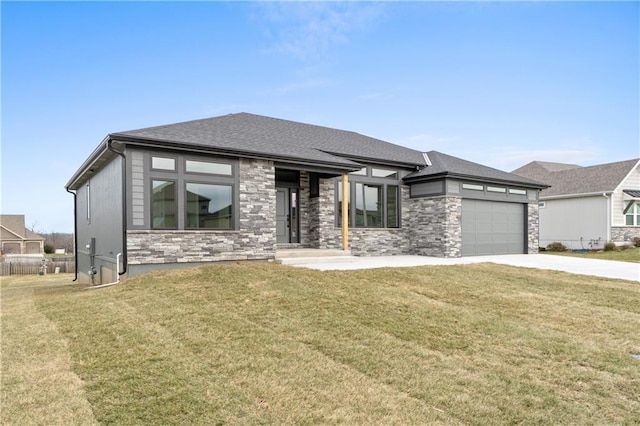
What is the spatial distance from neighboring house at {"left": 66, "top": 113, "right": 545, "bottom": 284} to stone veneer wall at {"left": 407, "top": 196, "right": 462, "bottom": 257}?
1.7 inches

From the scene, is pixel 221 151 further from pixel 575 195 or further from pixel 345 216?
pixel 575 195

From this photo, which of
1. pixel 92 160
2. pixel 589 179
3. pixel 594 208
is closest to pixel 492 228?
pixel 594 208

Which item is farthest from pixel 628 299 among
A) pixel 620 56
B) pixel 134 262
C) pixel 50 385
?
pixel 620 56

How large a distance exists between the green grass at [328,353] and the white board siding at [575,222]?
57.8 ft

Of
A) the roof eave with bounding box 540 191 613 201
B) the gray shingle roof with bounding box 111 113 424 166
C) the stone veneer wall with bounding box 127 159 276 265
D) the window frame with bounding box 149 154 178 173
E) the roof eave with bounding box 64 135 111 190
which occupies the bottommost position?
the stone veneer wall with bounding box 127 159 276 265

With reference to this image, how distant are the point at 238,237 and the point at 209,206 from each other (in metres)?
1.15

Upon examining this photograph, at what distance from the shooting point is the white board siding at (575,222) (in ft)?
73.7

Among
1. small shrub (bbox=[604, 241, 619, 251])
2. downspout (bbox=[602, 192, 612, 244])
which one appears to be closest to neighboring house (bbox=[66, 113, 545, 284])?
small shrub (bbox=[604, 241, 619, 251])

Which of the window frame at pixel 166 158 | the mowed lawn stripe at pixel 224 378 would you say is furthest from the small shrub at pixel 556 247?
the mowed lawn stripe at pixel 224 378

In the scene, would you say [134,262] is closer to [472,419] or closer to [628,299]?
[472,419]

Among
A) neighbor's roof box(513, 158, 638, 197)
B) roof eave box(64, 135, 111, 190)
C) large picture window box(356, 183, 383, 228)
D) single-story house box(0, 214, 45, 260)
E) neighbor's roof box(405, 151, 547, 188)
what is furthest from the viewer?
single-story house box(0, 214, 45, 260)

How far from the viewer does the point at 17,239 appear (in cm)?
4044

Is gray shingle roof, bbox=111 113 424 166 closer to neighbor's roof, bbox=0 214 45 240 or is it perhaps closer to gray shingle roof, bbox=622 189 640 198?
gray shingle roof, bbox=622 189 640 198

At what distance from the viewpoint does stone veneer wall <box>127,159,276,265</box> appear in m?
9.31
